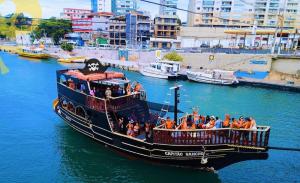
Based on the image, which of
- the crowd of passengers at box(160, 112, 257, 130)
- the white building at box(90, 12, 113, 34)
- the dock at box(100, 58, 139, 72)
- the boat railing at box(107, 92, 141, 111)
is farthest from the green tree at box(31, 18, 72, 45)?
the crowd of passengers at box(160, 112, 257, 130)

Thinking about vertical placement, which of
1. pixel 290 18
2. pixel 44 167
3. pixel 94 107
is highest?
pixel 290 18

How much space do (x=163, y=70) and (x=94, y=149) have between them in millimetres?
29159

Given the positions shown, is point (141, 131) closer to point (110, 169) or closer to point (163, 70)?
point (110, 169)

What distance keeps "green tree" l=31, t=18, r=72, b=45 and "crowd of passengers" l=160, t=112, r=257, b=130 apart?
87979 mm

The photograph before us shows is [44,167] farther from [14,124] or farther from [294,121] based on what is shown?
[294,121]

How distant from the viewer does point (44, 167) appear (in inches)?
614

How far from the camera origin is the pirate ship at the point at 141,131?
41.3 ft

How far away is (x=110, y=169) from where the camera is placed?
1523 cm

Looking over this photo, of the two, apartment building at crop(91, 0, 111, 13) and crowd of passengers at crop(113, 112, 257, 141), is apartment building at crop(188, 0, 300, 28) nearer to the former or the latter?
apartment building at crop(91, 0, 111, 13)

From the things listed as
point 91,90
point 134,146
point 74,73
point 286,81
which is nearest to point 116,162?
point 134,146

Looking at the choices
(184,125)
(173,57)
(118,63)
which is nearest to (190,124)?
(184,125)

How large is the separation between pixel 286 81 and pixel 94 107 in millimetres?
34638

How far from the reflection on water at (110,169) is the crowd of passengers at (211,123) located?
2486mm

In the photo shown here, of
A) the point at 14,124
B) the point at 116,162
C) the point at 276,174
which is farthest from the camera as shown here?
the point at 14,124
